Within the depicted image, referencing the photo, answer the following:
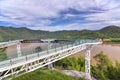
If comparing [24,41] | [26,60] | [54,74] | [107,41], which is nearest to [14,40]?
[24,41]

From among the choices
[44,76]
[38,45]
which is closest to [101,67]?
[44,76]

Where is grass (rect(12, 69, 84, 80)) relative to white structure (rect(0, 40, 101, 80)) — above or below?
below

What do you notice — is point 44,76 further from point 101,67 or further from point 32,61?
point 101,67

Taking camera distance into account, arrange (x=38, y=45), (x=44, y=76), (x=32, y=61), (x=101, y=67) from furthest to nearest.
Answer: (x=101, y=67) → (x=44, y=76) → (x=38, y=45) → (x=32, y=61)

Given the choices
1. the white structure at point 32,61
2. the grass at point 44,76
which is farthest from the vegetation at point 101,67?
the grass at point 44,76

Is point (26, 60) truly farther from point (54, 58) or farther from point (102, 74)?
point (102, 74)

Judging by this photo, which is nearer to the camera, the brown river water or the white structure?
the white structure

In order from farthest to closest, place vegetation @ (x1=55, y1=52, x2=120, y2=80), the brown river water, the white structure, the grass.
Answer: vegetation @ (x1=55, y1=52, x2=120, y2=80) → the grass → the brown river water → the white structure

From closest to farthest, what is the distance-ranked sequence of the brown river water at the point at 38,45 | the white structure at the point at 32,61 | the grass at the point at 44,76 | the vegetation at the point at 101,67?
1. the white structure at the point at 32,61
2. the brown river water at the point at 38,45
3. the grass at the point at 44,76
4. the vegetation at the point at 101,67

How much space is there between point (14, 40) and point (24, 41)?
2.47 meters

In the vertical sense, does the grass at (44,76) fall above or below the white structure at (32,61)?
below

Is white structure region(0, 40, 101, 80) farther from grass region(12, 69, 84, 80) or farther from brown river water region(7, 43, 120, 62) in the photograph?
grass region(12, 69, 84, 80)

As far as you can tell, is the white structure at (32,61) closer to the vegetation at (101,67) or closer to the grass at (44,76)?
the grass at (44,76)

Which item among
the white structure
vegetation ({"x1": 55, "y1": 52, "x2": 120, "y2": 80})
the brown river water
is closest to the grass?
the white structure
